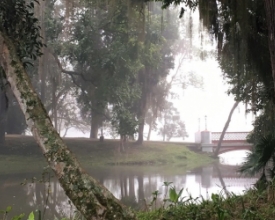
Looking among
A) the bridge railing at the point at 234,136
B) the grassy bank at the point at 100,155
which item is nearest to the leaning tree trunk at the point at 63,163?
the grassy bank at the point at 100,155

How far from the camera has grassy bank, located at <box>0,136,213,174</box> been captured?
1397 cm

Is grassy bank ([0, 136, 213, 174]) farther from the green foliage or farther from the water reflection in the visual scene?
the green foliage

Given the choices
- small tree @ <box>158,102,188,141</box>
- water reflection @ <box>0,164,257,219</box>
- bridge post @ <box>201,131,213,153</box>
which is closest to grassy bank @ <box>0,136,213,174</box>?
bridge post @ <box>201,131,213,153</box>

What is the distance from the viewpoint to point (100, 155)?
1578cm

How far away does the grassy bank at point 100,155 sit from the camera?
13969 millimetres

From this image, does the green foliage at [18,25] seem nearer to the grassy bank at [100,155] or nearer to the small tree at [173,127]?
the grassy bank at [100,155]

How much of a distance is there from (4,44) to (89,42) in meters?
11.9

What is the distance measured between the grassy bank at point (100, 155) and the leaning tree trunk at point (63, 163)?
10930 millimetres

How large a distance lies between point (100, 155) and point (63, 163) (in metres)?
14.1

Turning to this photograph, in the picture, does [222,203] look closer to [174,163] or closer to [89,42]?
[89,42]

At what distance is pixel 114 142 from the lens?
693 inches

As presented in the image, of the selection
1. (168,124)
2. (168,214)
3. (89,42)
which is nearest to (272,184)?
(168,214)

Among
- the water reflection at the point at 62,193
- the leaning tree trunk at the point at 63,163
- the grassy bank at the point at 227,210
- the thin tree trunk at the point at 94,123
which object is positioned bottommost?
the water reflection at the point at 62,193

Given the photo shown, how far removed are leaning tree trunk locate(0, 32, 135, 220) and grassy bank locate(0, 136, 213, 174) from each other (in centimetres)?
1093
